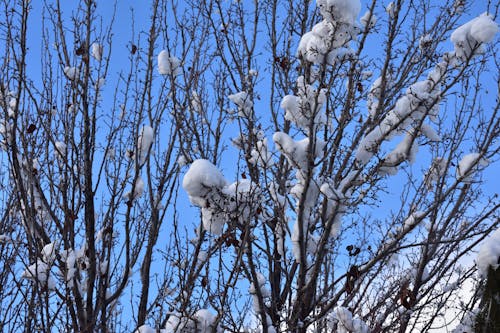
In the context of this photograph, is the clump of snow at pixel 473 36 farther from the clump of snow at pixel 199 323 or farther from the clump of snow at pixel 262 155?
the clump of snow at pixel 199 323

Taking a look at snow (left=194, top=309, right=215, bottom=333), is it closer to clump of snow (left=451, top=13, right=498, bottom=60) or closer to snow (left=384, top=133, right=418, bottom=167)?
snow (left=384, top=133, right=418, bottom=167)

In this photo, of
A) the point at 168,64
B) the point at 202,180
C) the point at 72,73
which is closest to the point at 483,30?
the point at 202,180

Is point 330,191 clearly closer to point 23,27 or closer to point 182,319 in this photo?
point 182,319

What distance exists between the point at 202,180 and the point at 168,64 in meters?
2.23

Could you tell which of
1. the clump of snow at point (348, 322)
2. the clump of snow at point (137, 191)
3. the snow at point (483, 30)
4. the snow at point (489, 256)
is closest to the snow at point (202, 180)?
the clump of snow at point (137, 191)

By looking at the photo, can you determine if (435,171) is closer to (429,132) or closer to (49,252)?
(429,132)

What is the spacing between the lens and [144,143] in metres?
5.09

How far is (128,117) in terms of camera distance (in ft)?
17.8

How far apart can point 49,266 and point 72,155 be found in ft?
3.77

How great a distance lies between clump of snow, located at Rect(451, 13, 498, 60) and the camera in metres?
4.32

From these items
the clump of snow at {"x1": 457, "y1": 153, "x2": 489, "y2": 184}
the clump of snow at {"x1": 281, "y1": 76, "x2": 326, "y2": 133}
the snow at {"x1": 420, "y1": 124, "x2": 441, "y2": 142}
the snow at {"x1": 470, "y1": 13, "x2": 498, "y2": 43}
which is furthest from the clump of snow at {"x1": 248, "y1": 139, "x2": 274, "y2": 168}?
the snow at {"x1": 470, "y1": 13, "x2": 498, "y2": 43}

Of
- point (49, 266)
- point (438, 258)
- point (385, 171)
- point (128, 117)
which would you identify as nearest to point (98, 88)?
point (128, 117)

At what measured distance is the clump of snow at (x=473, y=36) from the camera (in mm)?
4324

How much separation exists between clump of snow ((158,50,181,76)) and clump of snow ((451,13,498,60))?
2824mm
